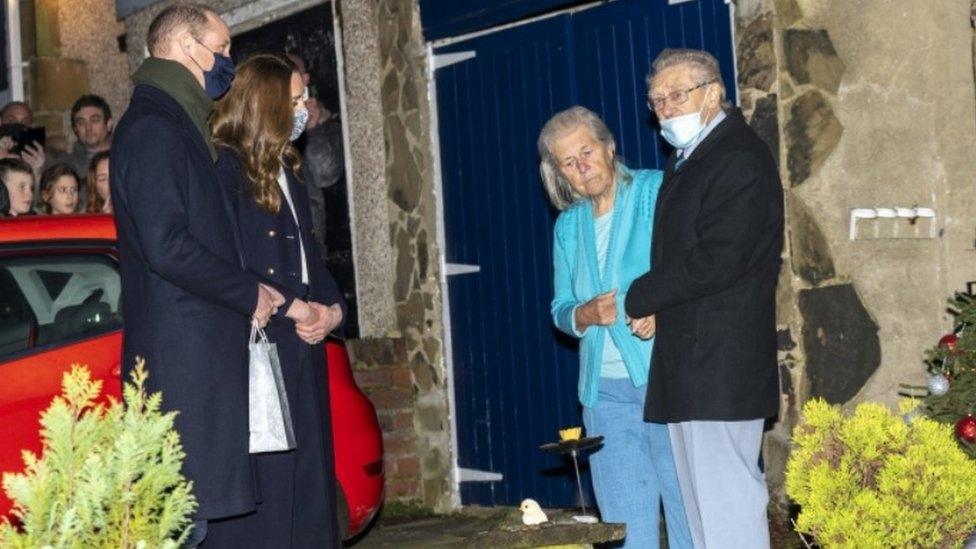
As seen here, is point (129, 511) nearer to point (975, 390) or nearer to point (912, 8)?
point (975, 390)

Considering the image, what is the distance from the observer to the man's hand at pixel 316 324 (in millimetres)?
5359

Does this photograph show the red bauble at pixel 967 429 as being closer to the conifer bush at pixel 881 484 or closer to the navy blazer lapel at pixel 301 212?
the conifer bush at pixel 881 484

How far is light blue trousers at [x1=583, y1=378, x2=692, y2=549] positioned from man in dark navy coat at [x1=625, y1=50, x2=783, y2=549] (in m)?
0.22

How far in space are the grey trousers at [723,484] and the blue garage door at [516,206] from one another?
306 cm

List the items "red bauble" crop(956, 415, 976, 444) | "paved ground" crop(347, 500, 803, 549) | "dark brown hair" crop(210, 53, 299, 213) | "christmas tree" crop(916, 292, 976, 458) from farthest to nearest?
"paved ground" crop(347, 500, 803, 549), "christmas tree" crop(916, 292, 976, 458), "red bauble" crop(956, 415, 976, 444), "dark brown hair" crop(210, 53, 299, 213)

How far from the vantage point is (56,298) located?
6246mm

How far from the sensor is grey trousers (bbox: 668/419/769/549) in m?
5.52

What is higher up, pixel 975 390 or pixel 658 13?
pixel 658 13

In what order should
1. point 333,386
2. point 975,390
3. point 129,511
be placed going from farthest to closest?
1. point 975,390
2. point 333,386
3. point 129,511

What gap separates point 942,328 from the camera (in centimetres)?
830

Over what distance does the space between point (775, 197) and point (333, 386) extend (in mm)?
1957

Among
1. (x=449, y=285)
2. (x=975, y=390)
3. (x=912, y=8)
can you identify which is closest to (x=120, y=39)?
(x=449, y=285)

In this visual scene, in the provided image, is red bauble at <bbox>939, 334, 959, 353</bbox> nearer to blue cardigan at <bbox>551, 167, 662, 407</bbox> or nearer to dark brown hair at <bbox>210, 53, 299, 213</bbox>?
blue cardigan at <bbox>551, 167, 662, 407</bbox>

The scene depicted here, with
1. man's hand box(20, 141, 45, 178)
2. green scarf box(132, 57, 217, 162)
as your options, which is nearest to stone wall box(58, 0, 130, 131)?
man's hand box(20, 141, 45, 178)
